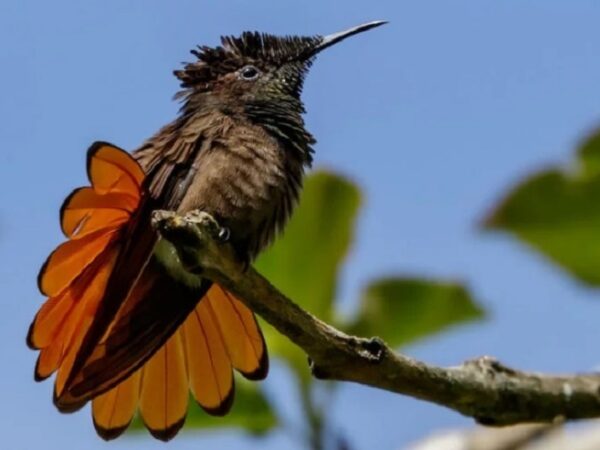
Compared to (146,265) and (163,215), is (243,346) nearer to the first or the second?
(146,265)

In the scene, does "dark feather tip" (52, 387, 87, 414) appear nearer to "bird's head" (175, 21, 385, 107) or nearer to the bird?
the bird

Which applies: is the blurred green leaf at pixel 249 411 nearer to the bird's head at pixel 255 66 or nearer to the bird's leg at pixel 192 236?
the bird's head at pixel 255 66

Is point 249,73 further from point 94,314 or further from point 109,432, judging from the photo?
point 109,432

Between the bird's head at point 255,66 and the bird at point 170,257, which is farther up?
the bird's head at point 255,66

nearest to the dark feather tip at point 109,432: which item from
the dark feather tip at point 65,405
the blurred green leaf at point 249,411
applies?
the dark feather tip at point 65,405

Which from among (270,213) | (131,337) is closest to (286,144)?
(270,213)

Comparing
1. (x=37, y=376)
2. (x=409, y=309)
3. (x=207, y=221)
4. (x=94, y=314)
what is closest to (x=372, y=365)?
(x=207, y=221)
